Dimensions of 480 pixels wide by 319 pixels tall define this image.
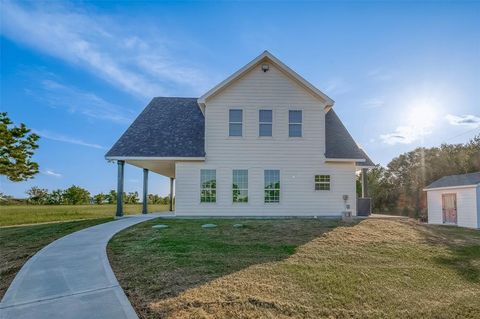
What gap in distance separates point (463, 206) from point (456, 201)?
2.74 feet

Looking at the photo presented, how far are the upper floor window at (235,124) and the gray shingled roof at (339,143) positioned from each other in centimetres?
464

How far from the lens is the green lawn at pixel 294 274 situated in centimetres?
525

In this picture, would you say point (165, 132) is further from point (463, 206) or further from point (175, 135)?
point (463, 206)

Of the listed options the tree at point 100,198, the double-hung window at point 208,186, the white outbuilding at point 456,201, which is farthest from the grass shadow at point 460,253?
the tree at point 100,198

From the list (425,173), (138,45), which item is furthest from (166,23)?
(425,173)

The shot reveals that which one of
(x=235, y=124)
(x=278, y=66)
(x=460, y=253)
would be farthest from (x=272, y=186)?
(x=460, y=253)

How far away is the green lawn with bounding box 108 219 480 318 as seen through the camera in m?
5.25

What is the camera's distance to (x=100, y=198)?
35.8m

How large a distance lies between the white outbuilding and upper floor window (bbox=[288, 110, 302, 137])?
13.4 metres

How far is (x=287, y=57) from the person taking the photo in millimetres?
17234

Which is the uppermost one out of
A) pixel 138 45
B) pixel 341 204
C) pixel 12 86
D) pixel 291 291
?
pixel 138 45

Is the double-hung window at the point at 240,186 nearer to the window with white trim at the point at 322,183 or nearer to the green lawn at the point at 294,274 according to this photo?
the window with white trim at the point at 322,183

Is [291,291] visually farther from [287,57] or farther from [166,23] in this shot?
[287,57]

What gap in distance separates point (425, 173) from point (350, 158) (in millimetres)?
26419
